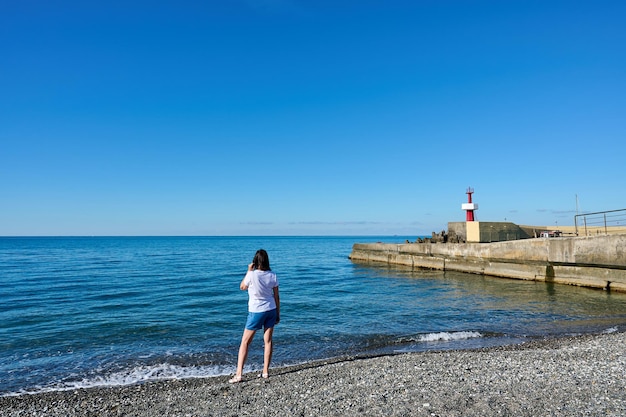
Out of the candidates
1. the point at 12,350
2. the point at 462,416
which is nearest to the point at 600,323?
the point at 462,416

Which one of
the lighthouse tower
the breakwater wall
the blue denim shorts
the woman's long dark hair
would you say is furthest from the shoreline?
the lighthouse tower

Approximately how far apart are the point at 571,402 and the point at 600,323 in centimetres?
921

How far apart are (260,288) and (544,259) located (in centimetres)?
2037

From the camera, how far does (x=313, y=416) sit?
4.87m

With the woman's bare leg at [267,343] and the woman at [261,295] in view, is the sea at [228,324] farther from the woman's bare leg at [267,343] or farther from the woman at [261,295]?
the woman at [261,295]

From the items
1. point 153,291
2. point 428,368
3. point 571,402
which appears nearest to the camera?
point 571,402

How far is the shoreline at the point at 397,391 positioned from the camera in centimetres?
495

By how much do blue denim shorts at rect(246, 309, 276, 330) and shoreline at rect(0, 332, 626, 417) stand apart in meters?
0.98

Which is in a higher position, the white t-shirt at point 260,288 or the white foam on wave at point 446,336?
the white t-shirt at point 260,288

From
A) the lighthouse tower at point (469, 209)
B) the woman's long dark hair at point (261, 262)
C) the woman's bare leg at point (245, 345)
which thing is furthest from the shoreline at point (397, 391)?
the lighthouse tower at point (469, 209)

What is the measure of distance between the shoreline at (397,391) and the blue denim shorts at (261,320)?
98 cm

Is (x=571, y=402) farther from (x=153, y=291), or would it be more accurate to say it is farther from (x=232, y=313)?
(x=153, y=291)

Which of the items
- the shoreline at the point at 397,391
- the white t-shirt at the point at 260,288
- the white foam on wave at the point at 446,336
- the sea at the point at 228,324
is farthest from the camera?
the white foam on wave at the point at 446,336

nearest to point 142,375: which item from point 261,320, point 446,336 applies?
point 261,320
